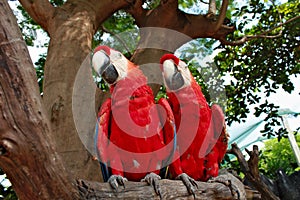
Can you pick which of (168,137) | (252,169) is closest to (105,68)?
(168,137)

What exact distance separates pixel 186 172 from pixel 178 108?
361 millimetres

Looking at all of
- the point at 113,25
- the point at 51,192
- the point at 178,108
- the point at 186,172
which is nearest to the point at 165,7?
the point at 113,25

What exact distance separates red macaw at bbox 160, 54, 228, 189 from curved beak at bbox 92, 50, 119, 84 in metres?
0.30

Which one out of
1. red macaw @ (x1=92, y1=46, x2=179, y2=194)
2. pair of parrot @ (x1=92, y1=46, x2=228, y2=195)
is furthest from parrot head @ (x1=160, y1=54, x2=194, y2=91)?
red macaw @ (x1=92, y1=46, x2=179, y2=194)

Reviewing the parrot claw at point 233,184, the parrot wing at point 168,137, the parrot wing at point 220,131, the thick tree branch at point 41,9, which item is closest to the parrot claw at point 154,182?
the parrot wing at point 168,137

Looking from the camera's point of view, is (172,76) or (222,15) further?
(222,15)

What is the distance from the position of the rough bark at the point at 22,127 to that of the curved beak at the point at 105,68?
693mm

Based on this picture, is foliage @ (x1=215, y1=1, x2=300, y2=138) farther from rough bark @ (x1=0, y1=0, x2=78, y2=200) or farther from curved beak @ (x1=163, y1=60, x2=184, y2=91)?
rough bark @ (x1=0, y1=0, x2=78, y2=200)

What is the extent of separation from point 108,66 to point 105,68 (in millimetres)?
20

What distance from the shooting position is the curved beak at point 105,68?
70.9 inches

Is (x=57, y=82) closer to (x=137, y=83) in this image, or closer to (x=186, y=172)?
(x=137, y=83)

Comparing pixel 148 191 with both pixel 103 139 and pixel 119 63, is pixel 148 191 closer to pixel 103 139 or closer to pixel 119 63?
pixel 103 139

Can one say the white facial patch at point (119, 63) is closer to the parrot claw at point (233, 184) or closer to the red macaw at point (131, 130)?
the red macaw at point (131, 130)

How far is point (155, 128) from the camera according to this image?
1.75 metres
